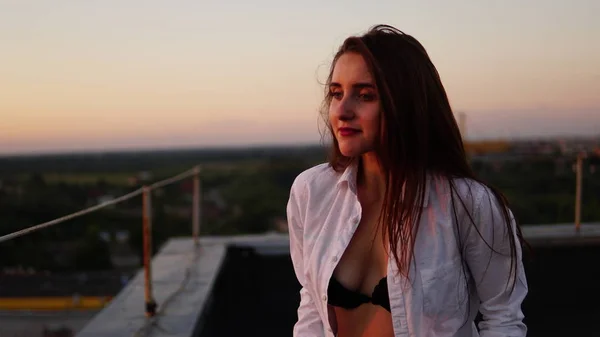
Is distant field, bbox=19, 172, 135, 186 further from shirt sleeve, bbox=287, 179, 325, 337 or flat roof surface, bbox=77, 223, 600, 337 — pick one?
shirt sleeve, bbox=287, 179, 325, 337

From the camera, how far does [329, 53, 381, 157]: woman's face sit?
1.14 metres

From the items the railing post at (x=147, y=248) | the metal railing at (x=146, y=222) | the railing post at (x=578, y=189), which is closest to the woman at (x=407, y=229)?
the metal railing at (x=146, y=222)

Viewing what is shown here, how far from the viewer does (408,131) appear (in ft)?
3.68

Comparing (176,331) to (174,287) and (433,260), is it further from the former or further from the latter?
(433,260)

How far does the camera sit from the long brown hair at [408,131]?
110cm

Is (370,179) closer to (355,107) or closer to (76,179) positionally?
(355,107)

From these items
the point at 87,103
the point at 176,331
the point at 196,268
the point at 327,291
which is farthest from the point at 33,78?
the point at 327,291

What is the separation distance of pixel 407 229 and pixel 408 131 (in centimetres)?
21

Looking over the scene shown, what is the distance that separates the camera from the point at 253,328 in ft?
10.4

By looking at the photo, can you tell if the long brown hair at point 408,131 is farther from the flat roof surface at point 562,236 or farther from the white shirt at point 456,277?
the flat roof surface at point 562,236

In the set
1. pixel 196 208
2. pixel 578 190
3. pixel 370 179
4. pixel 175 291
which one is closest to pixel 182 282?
pixel 175 291

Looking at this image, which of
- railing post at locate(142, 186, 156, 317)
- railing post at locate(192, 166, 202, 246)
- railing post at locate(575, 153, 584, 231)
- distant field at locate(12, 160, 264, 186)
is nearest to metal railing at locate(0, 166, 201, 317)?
railing post at locate(142, 186, 156, 317)

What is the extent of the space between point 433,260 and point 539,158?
509 centimetres

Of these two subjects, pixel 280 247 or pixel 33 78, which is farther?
pixel 33 78
